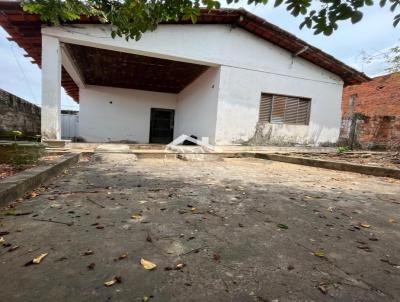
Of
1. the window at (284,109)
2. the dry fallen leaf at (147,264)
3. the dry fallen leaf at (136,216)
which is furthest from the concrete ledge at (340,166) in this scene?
the dry fallen leaf at (147,264)

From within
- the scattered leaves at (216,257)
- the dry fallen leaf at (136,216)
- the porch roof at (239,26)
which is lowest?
the dry fallen leaf at (136,216)

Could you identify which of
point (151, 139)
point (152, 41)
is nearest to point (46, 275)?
point (152, 41)

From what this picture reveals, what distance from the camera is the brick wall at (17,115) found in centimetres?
651

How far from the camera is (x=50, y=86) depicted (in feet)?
19.7

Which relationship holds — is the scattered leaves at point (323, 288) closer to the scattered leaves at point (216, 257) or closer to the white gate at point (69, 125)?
the scattered leaves at point (216, 257)

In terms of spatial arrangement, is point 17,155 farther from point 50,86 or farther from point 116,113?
point 116,113

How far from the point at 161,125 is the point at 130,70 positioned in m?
4.04

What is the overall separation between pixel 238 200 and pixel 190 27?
626 cm

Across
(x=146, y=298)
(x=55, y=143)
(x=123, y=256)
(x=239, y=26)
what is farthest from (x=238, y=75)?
(x=146, y=298)

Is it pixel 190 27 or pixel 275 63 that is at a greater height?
pixel 190 27

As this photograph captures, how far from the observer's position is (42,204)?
2299 mm

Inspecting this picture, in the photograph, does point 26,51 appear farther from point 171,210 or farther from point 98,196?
point 171,210

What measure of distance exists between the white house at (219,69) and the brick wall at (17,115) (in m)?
1.55

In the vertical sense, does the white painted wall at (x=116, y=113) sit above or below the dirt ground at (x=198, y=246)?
above
